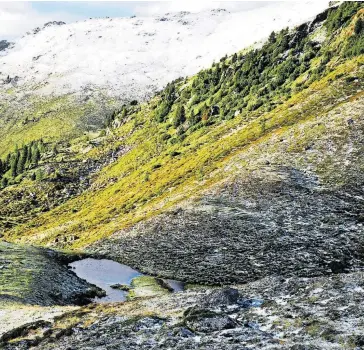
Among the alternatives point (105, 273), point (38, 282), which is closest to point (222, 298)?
point (38, 282)

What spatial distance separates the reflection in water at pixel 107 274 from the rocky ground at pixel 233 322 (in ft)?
48.9

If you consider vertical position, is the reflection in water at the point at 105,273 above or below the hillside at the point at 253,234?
below

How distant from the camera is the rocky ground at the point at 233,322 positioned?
26.2 metres

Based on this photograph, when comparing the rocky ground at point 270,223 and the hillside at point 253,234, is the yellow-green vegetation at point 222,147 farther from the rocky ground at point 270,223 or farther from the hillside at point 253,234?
the rocky ground at point 270,223

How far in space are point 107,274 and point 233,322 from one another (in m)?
38.1

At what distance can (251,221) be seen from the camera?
70.9 metres

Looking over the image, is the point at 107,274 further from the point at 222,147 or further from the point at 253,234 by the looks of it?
the point at 222,147

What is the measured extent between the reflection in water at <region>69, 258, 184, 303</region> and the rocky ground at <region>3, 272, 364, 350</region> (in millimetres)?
14906

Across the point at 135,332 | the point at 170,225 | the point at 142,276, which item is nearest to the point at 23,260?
the point at 142,276

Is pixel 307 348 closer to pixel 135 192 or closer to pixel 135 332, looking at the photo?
pixel 135 332

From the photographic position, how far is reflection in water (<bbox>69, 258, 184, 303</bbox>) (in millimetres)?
55016

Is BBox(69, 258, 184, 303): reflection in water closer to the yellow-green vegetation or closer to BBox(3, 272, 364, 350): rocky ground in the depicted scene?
BBox(3, 272, 364, 350): rocky ground

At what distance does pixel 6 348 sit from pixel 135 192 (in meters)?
117

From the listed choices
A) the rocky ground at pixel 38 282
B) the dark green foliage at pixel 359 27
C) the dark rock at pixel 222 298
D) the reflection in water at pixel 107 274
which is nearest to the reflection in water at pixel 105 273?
the reflection in water at pixel 107 274
